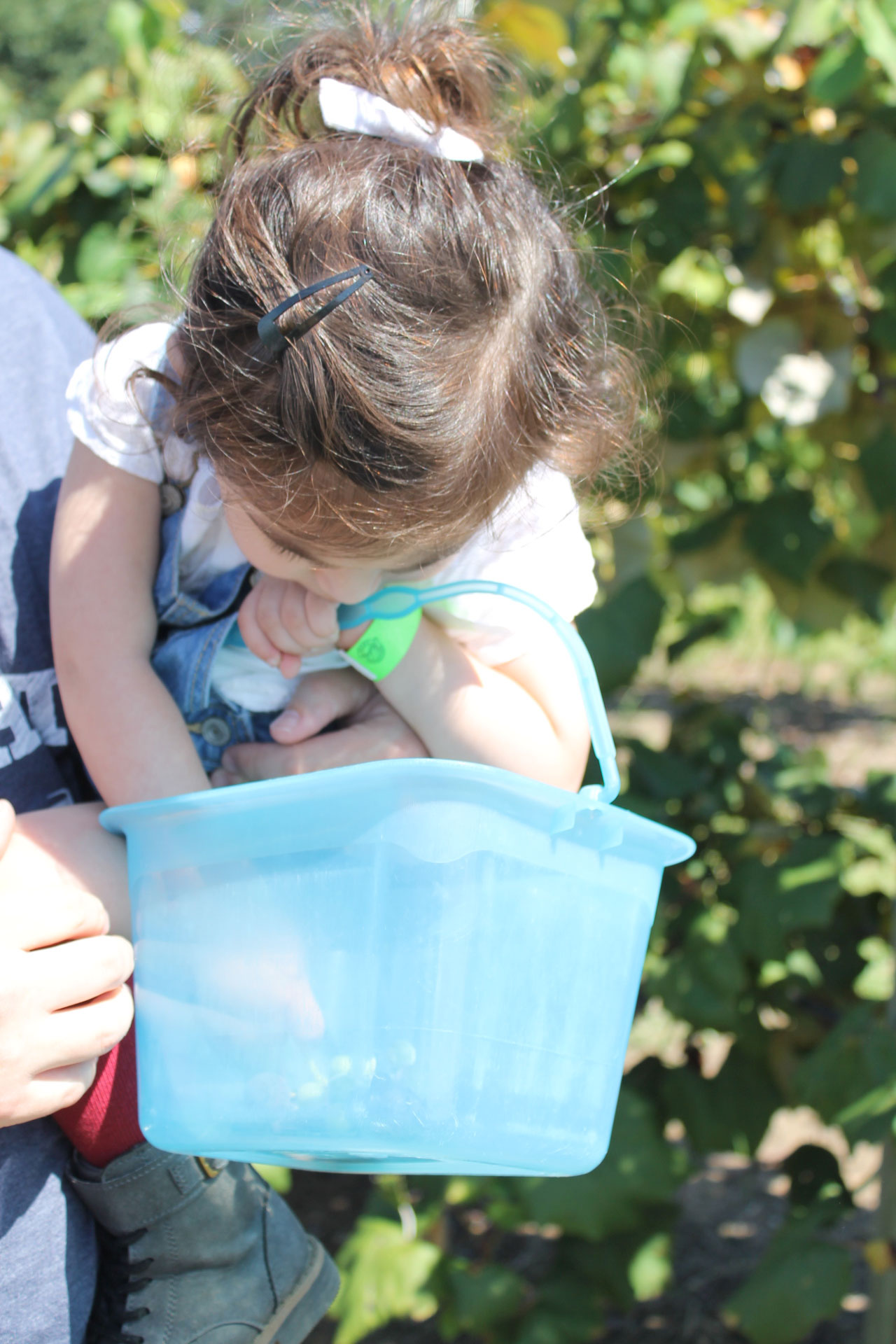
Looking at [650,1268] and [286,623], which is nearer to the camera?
[286,623]

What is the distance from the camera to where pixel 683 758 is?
1.74 m

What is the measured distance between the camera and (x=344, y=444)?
709 mm

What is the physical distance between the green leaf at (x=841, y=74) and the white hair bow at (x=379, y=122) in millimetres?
690

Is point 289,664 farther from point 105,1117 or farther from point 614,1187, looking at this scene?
point 614,1187

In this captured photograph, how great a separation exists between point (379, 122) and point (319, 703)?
0.41m

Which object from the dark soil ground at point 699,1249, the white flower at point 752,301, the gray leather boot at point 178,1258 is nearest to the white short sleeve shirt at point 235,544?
the gray leather boot at point 178,1258

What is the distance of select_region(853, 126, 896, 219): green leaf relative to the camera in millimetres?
1341

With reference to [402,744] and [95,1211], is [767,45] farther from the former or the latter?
[95,1211]

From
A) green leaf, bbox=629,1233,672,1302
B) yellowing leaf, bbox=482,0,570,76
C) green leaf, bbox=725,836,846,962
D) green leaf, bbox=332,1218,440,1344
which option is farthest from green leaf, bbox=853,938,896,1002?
yellowing leaf, bbox=482,0,570,76

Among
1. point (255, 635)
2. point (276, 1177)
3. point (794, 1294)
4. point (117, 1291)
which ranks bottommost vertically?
point (794, 1294)

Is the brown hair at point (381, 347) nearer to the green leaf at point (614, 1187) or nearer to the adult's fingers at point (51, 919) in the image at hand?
the adult's fingers at point (51, 919)

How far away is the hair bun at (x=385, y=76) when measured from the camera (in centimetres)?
87

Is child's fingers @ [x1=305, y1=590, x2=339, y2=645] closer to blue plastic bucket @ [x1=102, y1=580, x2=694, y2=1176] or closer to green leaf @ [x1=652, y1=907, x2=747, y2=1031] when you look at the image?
blue plastic bucket @ [x1=102, y1=580, x2=694, y2=1176]

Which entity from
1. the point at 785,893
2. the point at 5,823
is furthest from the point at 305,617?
the point at 785,893
